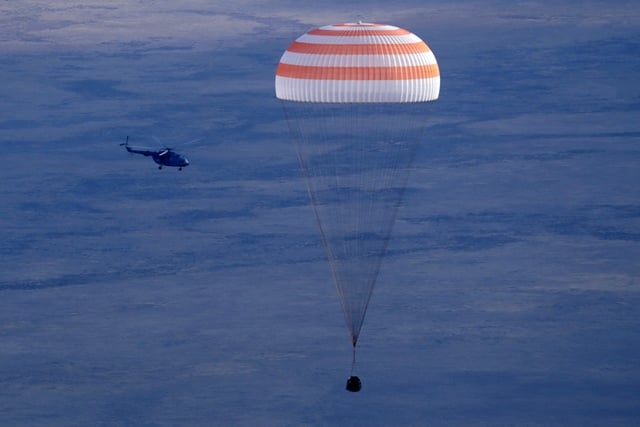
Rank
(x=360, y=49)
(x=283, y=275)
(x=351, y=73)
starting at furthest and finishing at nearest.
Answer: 1. (x=283, y=275)
2. (x=360, y=49)
3. (x=351, y=73)

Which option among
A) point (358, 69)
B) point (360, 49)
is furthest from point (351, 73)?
point (360, 49)

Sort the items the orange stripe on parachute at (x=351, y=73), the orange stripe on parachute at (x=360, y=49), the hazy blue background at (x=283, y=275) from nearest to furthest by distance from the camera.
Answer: the orange stripe on parachute at (x=351, y=73), the orange stripe on parachute at (x=360, y=49), the hazy blue background at (x=283, y=275)

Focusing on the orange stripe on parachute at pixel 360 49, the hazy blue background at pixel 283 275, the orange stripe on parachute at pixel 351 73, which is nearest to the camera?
the orange stripe on parachute at pixel 351 73

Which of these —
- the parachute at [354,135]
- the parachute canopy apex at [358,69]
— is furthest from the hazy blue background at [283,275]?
the parachute canopy apex at [358,69]

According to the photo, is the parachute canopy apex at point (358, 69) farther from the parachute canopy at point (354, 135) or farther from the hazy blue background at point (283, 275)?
the hazy blue background at point (283, 275)

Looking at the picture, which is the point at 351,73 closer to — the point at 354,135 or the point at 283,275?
the point at 283,275

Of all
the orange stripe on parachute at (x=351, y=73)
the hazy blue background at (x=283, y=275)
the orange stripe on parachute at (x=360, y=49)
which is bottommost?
the hazy blue background at (x=283, y=275)
